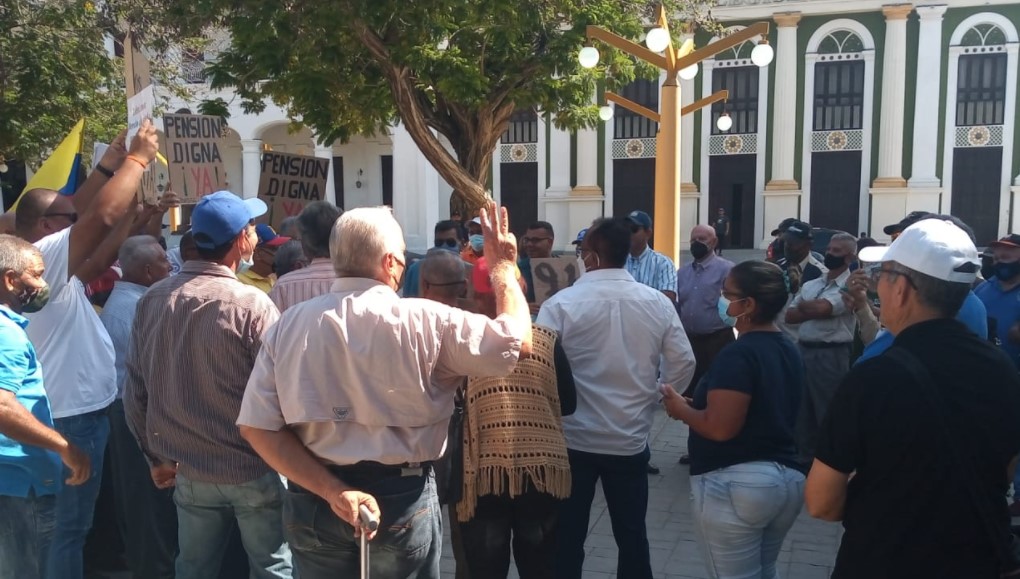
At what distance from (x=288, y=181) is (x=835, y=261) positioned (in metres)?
4.52

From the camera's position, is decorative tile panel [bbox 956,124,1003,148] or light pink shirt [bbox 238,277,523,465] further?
decorative tile panel [bbox 956,124,1003,148]

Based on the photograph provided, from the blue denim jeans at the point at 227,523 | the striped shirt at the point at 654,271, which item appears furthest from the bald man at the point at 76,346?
the striped shirt at the point at 654,271

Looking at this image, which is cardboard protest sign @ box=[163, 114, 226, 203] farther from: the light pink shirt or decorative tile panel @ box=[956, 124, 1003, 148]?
decorative tile panel @ box=[956, 124, 1003, 148]

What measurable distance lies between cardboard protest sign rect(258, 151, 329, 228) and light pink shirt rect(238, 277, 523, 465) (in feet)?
15.8

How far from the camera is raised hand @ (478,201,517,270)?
271cm

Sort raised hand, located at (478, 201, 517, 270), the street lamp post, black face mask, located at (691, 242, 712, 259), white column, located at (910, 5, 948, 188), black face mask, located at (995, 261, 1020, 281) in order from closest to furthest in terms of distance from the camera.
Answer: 1. raised hand, located at (478, 201, 517, 270)
2. black face mask, located at (995, 261, 1020, 281)
3. black face mask, located at (691, 242, 712, 259)
4. the street lamp post
5. white column, located at (910, 5, 948, 188)

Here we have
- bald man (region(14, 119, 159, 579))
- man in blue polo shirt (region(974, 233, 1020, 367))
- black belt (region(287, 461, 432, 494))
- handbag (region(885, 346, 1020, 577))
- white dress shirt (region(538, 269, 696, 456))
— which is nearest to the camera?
handbag (region(885, 346, 1020, 577))

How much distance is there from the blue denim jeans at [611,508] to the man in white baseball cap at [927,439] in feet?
4.97

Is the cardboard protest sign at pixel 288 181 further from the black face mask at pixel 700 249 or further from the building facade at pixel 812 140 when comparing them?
the building facade at pixel 812 140

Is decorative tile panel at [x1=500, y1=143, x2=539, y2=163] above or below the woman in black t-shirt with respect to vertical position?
above

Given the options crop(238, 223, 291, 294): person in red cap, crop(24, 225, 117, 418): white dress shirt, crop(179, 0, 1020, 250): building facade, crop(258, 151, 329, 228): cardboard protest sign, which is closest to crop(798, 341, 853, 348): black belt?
crop(238, 223, 291, 294): person in red cap

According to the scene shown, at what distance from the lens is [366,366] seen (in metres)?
2.49

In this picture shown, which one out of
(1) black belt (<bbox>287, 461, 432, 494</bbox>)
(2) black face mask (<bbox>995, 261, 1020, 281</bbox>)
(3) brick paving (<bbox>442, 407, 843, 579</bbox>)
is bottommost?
(3) brick paving (<bbox>442, 407, 843, 579</bbox>)

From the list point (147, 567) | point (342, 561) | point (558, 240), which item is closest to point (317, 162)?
point (147, 567)
